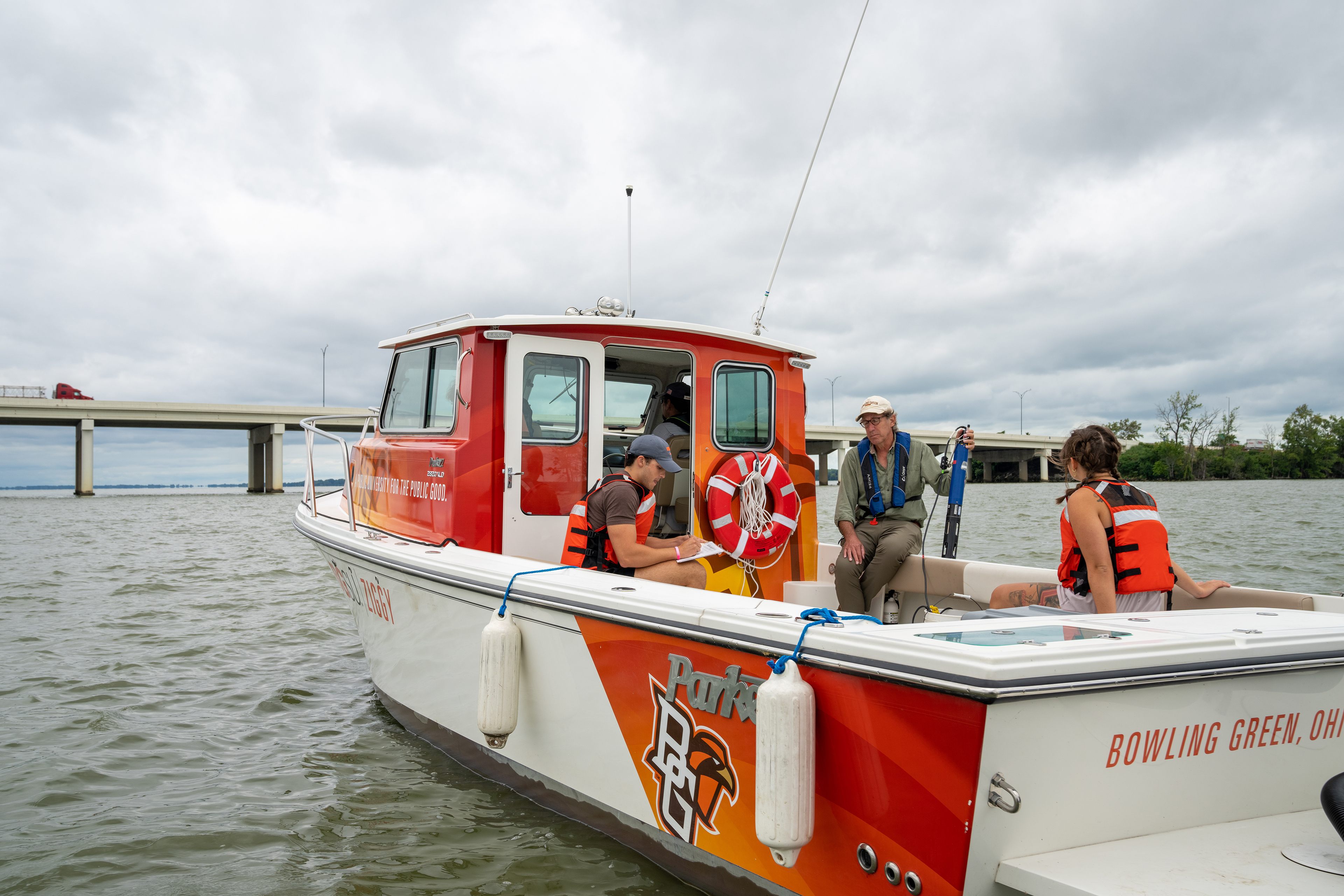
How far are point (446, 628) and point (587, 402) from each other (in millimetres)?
1480

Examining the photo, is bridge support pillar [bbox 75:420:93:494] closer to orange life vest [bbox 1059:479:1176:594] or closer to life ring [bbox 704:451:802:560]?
life ring [bbox 704:451:802:560]

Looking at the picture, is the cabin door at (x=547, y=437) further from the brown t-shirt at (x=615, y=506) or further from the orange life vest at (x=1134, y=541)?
the orange life vest at (x=1134, y=541)

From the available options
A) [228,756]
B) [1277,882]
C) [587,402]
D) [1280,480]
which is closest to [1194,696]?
[1277,882]

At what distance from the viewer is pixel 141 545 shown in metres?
15.8

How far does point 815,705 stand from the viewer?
7.25 feet

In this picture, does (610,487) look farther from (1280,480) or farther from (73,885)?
(1280,480)

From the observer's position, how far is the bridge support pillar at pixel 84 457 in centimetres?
3838

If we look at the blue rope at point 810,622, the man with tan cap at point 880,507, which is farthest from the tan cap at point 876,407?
the blue rope at point 810,622

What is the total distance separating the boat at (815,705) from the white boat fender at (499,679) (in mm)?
11

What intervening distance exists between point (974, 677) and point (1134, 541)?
147 cm

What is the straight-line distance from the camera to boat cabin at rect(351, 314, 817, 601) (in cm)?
447

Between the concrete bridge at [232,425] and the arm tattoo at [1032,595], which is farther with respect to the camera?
the concrete bridge at [232,425]

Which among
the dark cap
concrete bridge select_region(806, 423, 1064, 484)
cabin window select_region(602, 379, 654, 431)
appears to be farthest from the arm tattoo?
concrete bridge select_region(806, 423, 1064, 484)

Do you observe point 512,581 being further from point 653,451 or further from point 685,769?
point 685,769
